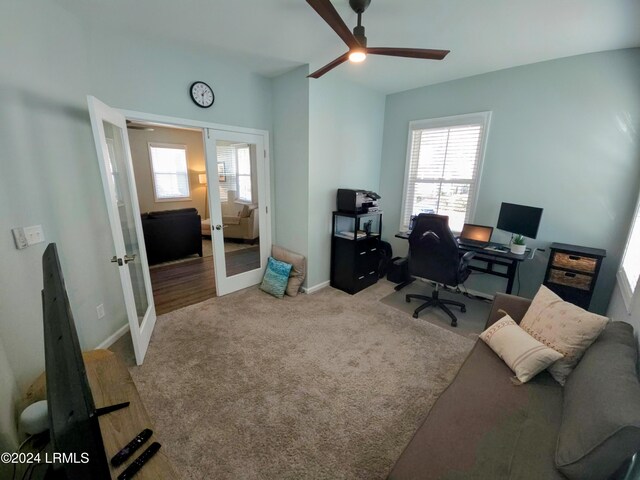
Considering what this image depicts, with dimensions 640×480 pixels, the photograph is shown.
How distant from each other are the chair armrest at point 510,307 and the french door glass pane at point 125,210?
276 cm

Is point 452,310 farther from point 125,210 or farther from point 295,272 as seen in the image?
point 125,210

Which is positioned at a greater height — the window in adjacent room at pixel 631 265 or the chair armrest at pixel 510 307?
the window in adjacent room at pixel 631 265

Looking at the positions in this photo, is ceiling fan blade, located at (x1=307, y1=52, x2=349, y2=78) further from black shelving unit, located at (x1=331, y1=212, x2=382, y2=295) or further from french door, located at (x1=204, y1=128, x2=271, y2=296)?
black shelving unit, located at (x1=331, y1=212, x2=382, y2=295)

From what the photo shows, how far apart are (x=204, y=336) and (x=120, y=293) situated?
934 mm

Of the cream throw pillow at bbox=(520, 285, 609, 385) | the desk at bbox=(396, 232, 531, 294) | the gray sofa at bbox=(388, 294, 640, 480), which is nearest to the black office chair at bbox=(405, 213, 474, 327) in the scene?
the desk at bbox=(396, 232, 531, 294)

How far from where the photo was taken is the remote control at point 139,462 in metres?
0.85

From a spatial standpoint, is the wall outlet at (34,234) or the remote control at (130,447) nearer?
the remote control at (130,447)

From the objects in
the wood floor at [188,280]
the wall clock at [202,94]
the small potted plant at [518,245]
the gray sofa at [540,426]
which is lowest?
the wood floor at [188,280]

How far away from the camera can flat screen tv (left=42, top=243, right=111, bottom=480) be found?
43 centimetres

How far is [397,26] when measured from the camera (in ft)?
6.84

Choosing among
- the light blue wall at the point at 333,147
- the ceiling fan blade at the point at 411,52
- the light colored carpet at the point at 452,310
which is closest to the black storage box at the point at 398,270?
the light colored carpet at the point at 452,310

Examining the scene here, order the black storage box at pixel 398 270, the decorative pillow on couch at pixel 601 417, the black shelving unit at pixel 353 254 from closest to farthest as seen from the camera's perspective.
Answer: the decorative pillow on couch at pixel 601 417
the black shelving unit at pixel 353 254
the black storage box at pixel 398 270

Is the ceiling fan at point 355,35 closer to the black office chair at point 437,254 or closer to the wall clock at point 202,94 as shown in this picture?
the black office chair at point 437,254

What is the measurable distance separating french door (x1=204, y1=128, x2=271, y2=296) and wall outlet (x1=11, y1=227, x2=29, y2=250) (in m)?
1.64
